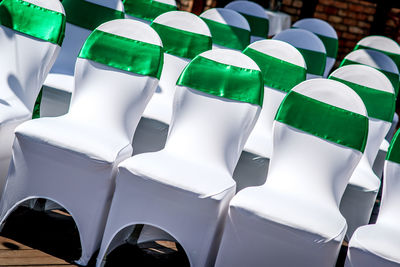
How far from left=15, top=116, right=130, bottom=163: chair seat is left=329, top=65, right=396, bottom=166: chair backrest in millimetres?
1766

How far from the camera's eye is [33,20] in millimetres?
3359

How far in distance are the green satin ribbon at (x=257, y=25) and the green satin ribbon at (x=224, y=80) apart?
2.52m

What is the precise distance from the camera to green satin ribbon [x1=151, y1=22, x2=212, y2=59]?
154 inches

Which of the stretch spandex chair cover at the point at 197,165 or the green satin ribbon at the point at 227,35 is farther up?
the green satin ribbon at the point at 227,35

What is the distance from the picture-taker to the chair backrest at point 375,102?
381cm

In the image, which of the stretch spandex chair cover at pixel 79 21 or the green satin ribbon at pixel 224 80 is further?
the stretch spandex chair cover at pixel 79 21

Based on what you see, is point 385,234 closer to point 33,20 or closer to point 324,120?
point 324,120

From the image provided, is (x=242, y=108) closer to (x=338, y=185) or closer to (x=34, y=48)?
(x=338, y=185)

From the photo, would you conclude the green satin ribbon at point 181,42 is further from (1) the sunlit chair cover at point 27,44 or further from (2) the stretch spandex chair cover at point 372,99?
(2) the stretch spandex chair cover at point 372,99

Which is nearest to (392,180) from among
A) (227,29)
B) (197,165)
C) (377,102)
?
(377,102)

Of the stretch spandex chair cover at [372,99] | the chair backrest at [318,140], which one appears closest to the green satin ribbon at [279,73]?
the stretch spandex chair cover at [372,99]

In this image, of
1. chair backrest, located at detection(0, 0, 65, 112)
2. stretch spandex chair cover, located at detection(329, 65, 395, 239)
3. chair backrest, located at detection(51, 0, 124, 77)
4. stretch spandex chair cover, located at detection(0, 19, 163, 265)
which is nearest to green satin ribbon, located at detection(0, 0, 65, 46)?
chair backrest, located at detection(0, 0, 65, 112)

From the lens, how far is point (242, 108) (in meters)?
3.15

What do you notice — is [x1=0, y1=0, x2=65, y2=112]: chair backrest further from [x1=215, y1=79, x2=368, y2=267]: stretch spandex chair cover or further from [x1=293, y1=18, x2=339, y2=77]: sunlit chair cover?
[x1=293, y1=18, x2=339, y2=77]: sunlit chair cover
